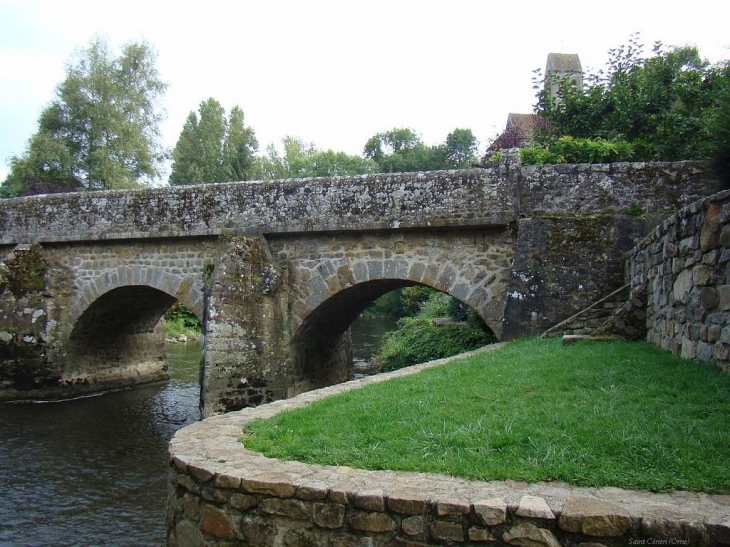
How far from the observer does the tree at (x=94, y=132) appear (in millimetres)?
23141

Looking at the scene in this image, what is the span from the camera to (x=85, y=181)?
969 inches

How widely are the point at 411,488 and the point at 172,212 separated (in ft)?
29.0

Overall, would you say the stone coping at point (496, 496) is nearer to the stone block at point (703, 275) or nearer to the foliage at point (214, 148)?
the stone block at point (703, 275)

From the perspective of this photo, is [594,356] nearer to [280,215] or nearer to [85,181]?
[280,215]

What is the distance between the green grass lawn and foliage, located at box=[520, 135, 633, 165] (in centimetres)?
605

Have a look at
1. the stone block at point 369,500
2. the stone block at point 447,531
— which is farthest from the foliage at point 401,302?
the stone block at point 447,531

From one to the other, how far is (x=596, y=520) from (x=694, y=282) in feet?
10.6

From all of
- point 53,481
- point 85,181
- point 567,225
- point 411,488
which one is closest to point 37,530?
point 53,481

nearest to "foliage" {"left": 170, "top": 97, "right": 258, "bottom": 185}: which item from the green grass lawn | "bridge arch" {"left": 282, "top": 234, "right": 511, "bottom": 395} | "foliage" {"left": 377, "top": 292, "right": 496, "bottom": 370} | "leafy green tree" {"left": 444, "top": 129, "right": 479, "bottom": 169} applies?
"leafy green tree" {"left": 444, "top": 129, "right": 479, "bottom": 169}

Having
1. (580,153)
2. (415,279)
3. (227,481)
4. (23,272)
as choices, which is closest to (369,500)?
(227,481)

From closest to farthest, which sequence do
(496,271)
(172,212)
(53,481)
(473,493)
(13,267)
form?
(473,493) < (53,481) < (496,271) < (172,212) < (13,267)

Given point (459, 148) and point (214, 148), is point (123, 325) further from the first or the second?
point (459, 148)

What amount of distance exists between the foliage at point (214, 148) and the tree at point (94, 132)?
897 centimetres

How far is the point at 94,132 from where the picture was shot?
23688mm
